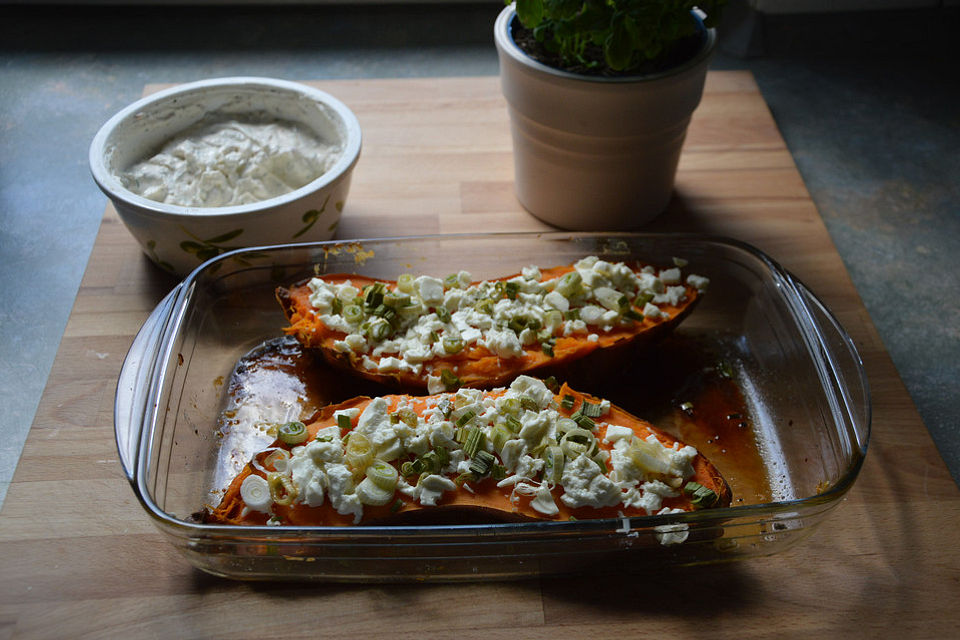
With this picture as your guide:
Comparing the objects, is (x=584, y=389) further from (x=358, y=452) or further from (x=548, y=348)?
(x=358, y=452)

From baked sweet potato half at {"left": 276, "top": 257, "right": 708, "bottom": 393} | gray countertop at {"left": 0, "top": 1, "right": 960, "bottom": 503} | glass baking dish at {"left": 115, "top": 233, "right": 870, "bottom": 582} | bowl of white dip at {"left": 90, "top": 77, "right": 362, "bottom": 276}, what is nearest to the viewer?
glass baking dish at {"left": 115, "top": 233, "right": 870, "bottom": 582}

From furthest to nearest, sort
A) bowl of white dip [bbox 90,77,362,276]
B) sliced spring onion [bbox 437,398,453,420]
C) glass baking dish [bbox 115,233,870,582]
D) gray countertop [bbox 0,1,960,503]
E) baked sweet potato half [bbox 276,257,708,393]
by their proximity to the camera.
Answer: gray countertop [bbox 0,1,960,503], bowl of white dip [bbox 90,77,362,276], baked sweet potato half [bbox 276,257,708,393], sliced spring onion [bbox 437,398,453,420], glass baking dish [bbox 115,233,870,582]

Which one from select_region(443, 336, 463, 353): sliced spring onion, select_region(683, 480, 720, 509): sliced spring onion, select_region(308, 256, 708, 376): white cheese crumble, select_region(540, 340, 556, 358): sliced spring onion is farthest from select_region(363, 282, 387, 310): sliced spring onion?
select_region(683, 480, 720, 509): sliced spring onion

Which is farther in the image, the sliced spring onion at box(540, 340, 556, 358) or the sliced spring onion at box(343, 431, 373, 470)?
the sliced spring onion at box(540, 340, 556, 358)

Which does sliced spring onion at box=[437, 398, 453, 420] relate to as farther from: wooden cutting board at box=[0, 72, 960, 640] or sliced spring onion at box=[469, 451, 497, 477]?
wooden cutting board at box=[0, 72, 960, 640]

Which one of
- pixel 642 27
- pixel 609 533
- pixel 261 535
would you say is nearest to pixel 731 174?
pixel 642 27

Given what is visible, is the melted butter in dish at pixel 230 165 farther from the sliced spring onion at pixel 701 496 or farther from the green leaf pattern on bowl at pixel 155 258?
the sliced spring onion at pixel 701 496

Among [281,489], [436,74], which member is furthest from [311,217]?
[436,74]
